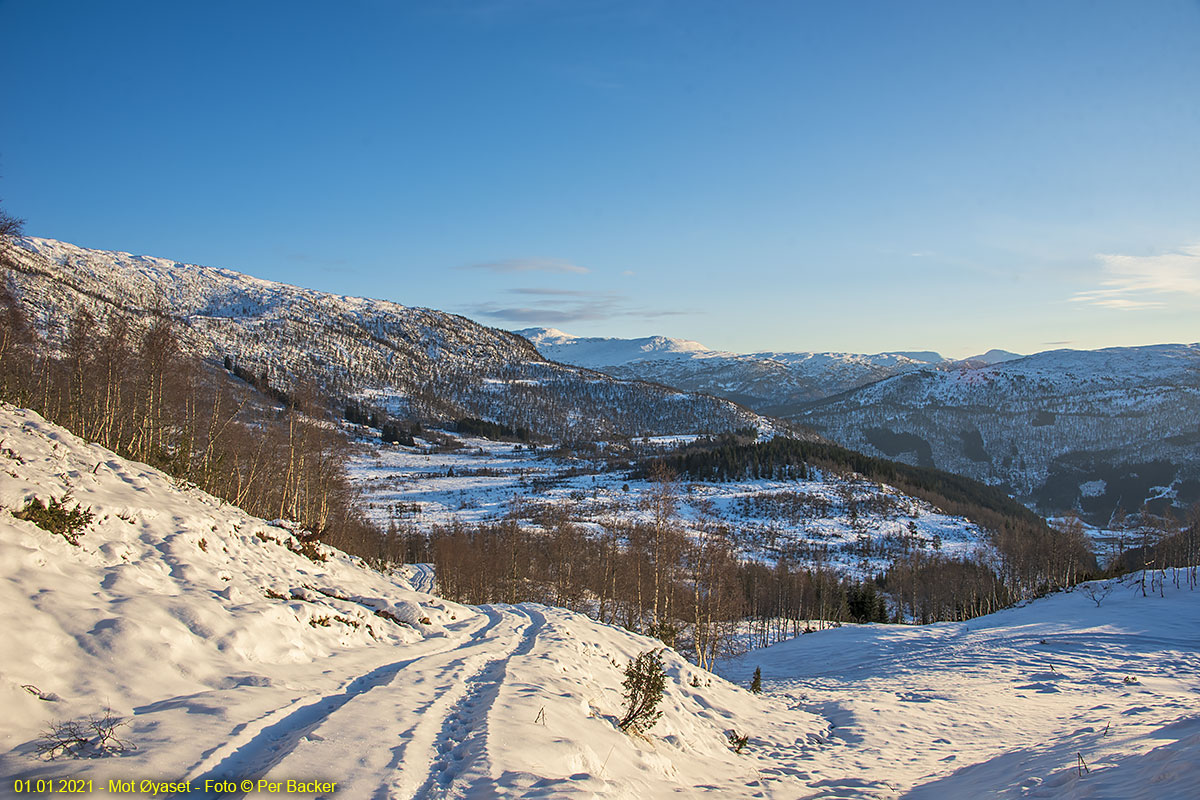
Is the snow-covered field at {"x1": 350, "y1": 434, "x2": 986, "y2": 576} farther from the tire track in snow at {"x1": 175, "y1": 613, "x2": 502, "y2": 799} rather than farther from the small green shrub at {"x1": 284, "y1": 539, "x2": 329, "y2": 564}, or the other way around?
the tire track in snow at {"x1": 175, "y1": 613, "x2": 502, "y2": 799}

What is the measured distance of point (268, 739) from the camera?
7719 millimetres

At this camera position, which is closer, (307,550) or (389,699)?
(389,699)

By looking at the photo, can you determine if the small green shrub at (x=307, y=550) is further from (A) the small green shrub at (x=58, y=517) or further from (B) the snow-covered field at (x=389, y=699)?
(A) the small green shrub at (x=58, y=517)

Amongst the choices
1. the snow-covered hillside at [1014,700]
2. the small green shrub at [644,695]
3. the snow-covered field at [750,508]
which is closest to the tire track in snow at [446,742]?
the small green shrub at [644,695]

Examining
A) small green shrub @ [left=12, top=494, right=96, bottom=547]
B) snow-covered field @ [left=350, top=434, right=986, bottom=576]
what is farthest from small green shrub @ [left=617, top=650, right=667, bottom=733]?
snow-covered field @ [left=350, top=434, right=986, bottom=576]

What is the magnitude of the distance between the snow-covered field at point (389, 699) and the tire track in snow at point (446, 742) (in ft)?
0.15

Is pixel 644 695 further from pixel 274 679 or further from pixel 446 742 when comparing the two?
pixel 274 679

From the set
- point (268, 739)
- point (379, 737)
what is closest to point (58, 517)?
point (268, 739)

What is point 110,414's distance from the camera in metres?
31.7

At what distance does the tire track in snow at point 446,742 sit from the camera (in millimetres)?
7070

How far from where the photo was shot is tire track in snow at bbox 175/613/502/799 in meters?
6.64

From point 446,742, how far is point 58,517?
10.4m

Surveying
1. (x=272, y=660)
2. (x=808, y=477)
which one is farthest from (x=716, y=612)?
(x=808, y=477)

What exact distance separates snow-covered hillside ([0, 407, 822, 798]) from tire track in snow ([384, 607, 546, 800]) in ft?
0.11
